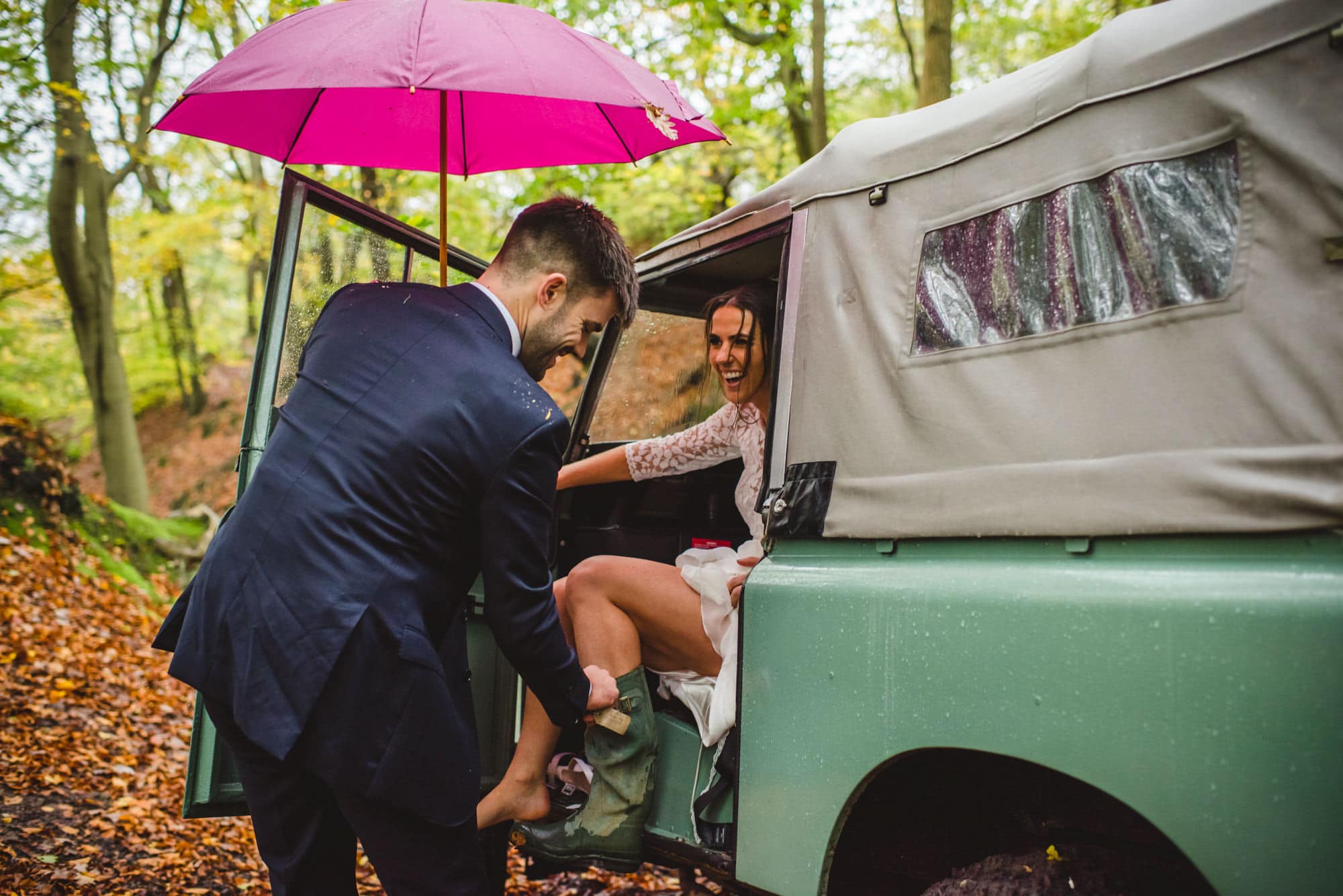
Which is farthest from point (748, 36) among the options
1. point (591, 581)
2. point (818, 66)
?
point (591, 581)

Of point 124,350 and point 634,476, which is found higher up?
point 124,350

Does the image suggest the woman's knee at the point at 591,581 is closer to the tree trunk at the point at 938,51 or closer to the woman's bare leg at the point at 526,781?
the woman's bare leg at the point at 526,781

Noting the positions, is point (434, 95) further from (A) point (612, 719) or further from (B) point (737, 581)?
(A) point (612, 719)

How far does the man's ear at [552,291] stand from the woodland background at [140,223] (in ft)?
2.29

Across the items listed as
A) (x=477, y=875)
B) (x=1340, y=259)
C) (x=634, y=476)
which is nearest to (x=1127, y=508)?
(x=1340, y=259)

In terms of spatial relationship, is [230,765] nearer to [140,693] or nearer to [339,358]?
[339,358]

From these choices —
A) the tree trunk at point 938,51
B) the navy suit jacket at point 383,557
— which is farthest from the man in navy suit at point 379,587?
the tree trunk at point 938,51

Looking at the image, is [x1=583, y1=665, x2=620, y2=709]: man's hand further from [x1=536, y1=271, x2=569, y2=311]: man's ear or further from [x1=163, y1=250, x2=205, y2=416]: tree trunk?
[x1=163, y1=250, x2=205, y2=416]: tree trunk

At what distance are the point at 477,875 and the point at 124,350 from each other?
20.6 meters

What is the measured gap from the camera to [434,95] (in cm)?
303

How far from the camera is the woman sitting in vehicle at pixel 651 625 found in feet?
8.64

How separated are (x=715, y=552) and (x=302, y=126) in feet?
6.19

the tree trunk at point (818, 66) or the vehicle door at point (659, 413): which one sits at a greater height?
the tree trunk at point (818, 66)

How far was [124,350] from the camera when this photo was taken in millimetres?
19172
